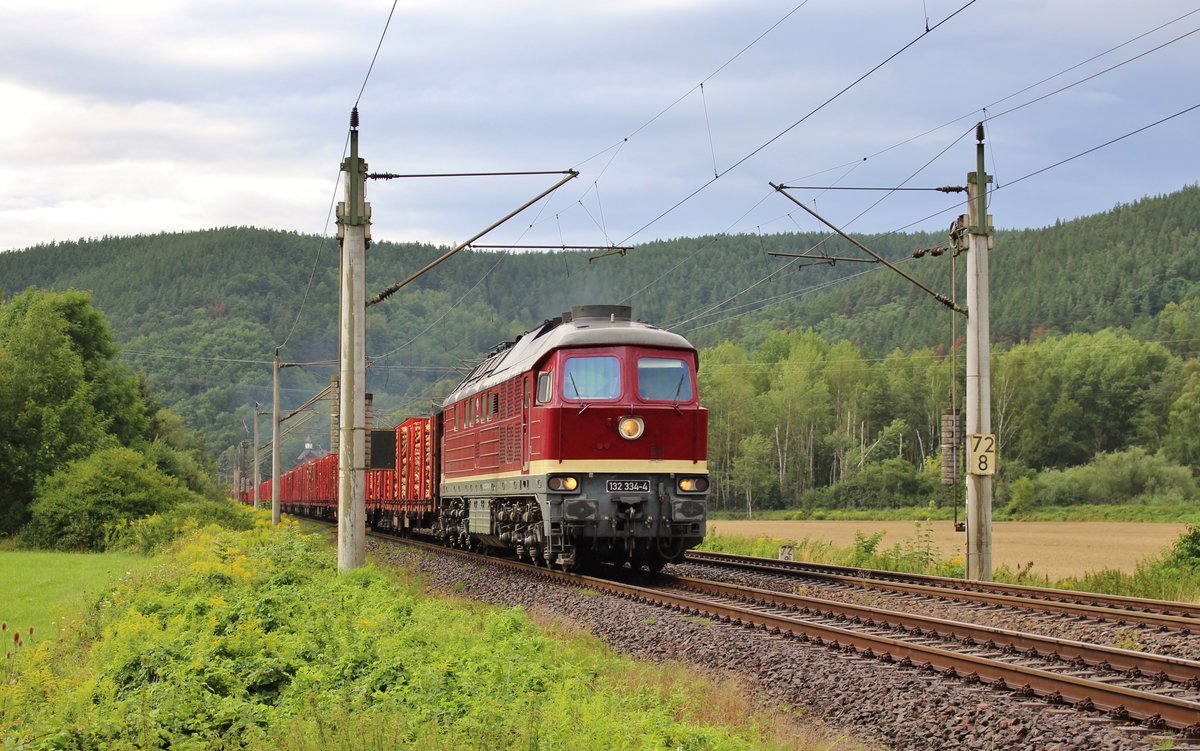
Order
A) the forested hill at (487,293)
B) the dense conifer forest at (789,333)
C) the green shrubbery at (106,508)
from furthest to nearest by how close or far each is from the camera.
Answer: the forested hill at (487,293) → the dense conifer forest at (789,333) → the green shrubbery at (106,508)

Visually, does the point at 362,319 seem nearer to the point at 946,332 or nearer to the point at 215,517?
the point at 215,517

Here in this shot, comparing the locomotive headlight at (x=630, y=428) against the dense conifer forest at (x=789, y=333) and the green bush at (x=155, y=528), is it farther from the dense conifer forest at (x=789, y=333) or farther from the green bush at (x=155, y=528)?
the dense conifer forest at (x=789, y=333)

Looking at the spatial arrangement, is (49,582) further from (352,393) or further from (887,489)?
(887,489)

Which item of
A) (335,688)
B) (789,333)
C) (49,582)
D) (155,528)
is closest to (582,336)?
(49,582)

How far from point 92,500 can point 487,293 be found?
446 ft

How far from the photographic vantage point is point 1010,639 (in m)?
12.0

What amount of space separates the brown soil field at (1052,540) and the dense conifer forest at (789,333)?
1391 centimetres

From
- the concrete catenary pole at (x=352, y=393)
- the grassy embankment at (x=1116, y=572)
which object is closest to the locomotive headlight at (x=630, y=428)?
the concrete catenary pole at (x=352, y=393)

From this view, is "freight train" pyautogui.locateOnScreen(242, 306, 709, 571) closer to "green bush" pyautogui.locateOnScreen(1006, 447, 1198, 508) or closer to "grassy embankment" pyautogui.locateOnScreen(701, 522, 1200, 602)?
"grassy embankment" pyautogui.locateOnScreen(701, 522, 1200, 602)

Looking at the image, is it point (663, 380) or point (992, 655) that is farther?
point (663, 380)

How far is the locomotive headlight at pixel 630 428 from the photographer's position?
60.8 ft

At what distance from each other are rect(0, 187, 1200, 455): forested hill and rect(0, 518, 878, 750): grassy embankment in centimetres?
9947

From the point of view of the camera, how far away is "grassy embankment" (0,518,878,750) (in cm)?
714

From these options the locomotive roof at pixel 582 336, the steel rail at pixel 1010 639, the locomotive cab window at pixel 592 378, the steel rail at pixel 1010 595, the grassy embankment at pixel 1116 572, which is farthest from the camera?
the locomotive roof at pixel 582 336
